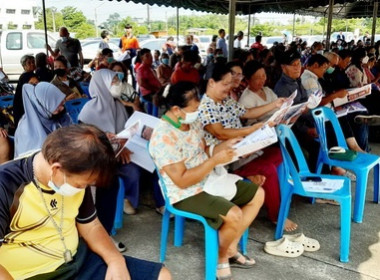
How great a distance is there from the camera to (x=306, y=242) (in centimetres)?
259

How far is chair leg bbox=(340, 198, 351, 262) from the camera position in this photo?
7.79 ft

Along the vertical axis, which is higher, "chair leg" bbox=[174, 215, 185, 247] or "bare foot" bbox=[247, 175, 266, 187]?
"bare foot" bbox=[247, 175, 266, 187]

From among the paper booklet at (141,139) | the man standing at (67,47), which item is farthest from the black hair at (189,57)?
the man standing at (67,47)

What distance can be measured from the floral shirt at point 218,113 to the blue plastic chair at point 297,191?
0.39 meters

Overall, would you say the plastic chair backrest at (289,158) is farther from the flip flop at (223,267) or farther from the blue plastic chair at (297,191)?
the flip flop at (223,267)

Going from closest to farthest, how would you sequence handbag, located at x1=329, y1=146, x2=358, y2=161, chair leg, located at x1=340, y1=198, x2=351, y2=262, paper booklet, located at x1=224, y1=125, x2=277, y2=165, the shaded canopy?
1. paper booklet, located at x1=224, y1=125, x2=277, y2=165
2. chair leg, located at x1=340, y1=198, x2=351, y2=262
3. handbag, located at x1=329, y1=146, x2=358, y2=161
4. the shaded canopy

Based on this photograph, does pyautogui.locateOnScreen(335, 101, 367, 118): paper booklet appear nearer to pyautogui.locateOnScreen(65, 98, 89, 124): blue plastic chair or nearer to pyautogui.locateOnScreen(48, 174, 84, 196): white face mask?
pyautogui.locateOnScreen(65, 98, 89, 124): blue plastic chair

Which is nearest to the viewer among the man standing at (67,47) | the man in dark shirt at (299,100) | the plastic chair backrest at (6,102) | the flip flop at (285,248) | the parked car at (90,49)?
the flip flop at (285,248)

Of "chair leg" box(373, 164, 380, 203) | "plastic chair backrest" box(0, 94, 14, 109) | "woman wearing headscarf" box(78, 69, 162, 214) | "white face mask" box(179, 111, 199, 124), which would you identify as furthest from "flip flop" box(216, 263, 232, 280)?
"plastic chair backrest" box(0, 94, 14, 109)

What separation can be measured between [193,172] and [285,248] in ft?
2.92

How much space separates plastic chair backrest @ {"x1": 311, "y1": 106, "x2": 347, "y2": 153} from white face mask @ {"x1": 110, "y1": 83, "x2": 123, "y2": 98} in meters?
1.58

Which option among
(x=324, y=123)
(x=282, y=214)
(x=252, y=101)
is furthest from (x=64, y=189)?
(x=324, y=123)

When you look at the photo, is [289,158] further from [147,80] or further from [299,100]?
[147,80]

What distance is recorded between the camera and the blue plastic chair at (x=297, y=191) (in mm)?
2387
